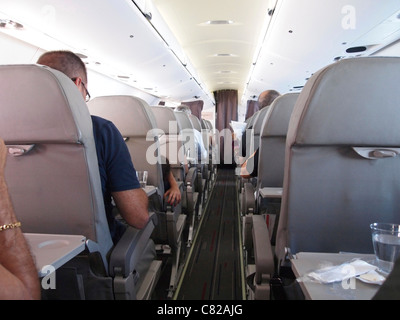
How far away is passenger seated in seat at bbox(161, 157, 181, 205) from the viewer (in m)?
2.45

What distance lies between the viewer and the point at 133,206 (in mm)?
1514

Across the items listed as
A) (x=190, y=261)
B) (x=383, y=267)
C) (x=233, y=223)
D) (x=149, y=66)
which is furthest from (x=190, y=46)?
(x=383, y=267)

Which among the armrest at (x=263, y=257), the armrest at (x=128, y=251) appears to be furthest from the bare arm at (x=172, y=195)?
the armrest at (x=263, y=257)

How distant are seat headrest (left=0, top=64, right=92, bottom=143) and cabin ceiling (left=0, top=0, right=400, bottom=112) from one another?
1.91 meters

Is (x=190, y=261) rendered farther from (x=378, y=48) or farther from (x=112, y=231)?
(x=378, y=48)

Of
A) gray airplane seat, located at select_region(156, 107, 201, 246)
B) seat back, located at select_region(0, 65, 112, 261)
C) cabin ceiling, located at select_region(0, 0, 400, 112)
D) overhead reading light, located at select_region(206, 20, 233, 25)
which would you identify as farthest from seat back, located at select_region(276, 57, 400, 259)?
overhead reading light, located at select_region(206, 20, 233, 25)

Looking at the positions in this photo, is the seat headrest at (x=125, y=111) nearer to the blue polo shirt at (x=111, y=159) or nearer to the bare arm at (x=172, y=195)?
the blue polo shirt at (x=111, y=159)

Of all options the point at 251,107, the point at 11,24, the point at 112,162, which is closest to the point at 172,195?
the point at 112,162

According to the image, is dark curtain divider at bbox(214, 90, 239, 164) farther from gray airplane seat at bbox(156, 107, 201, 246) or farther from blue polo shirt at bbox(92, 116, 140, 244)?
blue polo shirt at bbox(92, 116, 140, 244)

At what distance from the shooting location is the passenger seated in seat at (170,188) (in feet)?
8.04

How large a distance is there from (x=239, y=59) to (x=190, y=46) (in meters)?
1.70

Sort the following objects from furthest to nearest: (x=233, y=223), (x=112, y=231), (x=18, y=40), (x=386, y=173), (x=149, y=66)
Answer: (x=149, y=66), (x=233, y=223), (x=18, y=40), (x=112, y=231), (x=386, y=173)

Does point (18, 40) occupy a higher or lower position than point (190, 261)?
higher

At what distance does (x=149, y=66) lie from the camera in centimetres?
567
